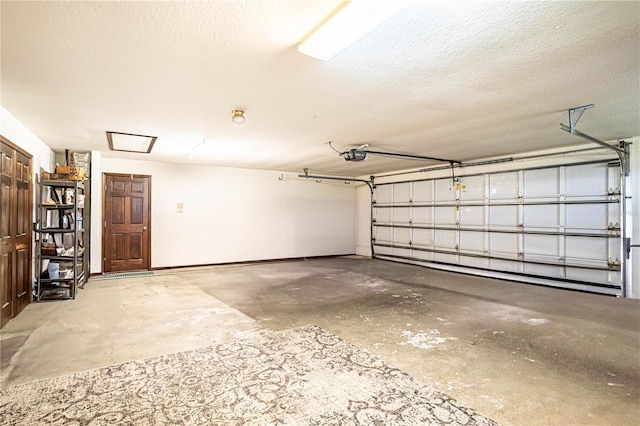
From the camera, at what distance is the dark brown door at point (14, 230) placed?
3.52 metres

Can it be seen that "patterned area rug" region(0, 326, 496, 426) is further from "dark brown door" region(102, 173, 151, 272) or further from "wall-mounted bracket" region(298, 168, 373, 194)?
"wall-mounted bracket" region(298, 168, 373, 194)

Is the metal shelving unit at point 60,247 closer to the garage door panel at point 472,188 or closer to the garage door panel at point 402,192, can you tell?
the garage door panel at point 402,192

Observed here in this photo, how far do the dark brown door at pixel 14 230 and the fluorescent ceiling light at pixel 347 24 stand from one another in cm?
366

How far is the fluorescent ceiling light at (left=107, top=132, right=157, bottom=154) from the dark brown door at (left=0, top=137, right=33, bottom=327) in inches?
44.4

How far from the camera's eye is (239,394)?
2219mm

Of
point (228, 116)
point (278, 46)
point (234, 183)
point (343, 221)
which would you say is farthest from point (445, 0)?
point (343, 221)

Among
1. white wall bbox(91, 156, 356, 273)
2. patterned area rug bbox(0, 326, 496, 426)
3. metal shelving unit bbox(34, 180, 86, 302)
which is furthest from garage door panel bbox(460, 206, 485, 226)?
metal shelving unit bbox(34, 180, 86, 302)

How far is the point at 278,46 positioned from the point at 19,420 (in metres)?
2.86

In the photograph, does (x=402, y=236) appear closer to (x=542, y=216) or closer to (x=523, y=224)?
(x=523, y=224)

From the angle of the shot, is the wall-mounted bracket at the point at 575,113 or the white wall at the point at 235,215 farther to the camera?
the white wall at the point at 235,215

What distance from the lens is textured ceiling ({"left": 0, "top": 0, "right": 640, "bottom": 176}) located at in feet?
6.44

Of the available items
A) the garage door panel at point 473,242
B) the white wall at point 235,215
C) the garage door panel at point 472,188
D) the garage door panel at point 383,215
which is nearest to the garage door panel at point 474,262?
the garage door panel at point 473,242

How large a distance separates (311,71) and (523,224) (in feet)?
18.0

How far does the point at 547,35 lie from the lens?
2176 mm
